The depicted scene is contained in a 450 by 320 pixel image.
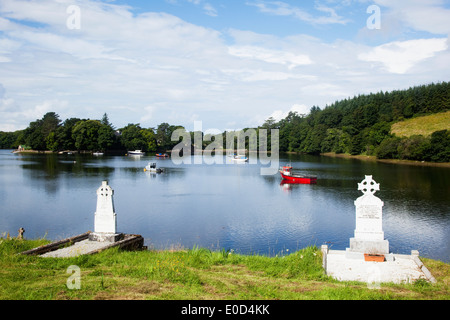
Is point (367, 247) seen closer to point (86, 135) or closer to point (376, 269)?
point (376, 269)

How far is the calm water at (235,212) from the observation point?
2319cm

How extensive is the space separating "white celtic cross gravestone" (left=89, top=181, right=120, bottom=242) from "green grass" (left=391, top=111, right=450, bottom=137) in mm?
99025

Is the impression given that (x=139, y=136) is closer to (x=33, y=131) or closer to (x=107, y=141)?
(x=107, y=141)

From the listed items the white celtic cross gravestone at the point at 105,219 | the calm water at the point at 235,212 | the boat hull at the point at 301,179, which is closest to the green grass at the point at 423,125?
the calm water at the point at 235,212

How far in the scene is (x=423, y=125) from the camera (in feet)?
338

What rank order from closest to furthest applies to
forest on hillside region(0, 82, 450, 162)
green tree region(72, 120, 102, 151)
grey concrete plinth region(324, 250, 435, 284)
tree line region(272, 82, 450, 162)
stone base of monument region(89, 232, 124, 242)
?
1. grey concrete plinth region(324, 250, 435, 284)
2. stone base of monument region(89, 232, 124, 242)
3. tree line region(272, 82, 450, 162)
4. forest on hillside region(0, 82, 450, 162)
5. green tree region(72, 120, 102, 151)

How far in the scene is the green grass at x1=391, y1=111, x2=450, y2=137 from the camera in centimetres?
9782

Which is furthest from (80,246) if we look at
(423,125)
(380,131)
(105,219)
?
(423,125)

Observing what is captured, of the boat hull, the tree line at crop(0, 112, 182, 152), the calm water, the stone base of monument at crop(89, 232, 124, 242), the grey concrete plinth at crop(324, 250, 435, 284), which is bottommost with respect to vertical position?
the calm water

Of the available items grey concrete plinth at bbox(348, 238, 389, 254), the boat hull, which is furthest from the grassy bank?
the boat hull

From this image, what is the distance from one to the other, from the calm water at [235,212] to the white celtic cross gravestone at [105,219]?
195 inches

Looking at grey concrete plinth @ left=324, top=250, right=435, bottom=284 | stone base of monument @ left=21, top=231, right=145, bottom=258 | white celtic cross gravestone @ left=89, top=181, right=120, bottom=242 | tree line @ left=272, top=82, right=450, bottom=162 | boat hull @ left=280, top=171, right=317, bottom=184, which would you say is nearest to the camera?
grey concrete plinth @ left=324, top=250, right=435, bottom=284

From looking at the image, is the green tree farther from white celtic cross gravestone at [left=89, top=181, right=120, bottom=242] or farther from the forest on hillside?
white celtic cross gravestone at [left=89, top=181, right=120, bottom=242]
